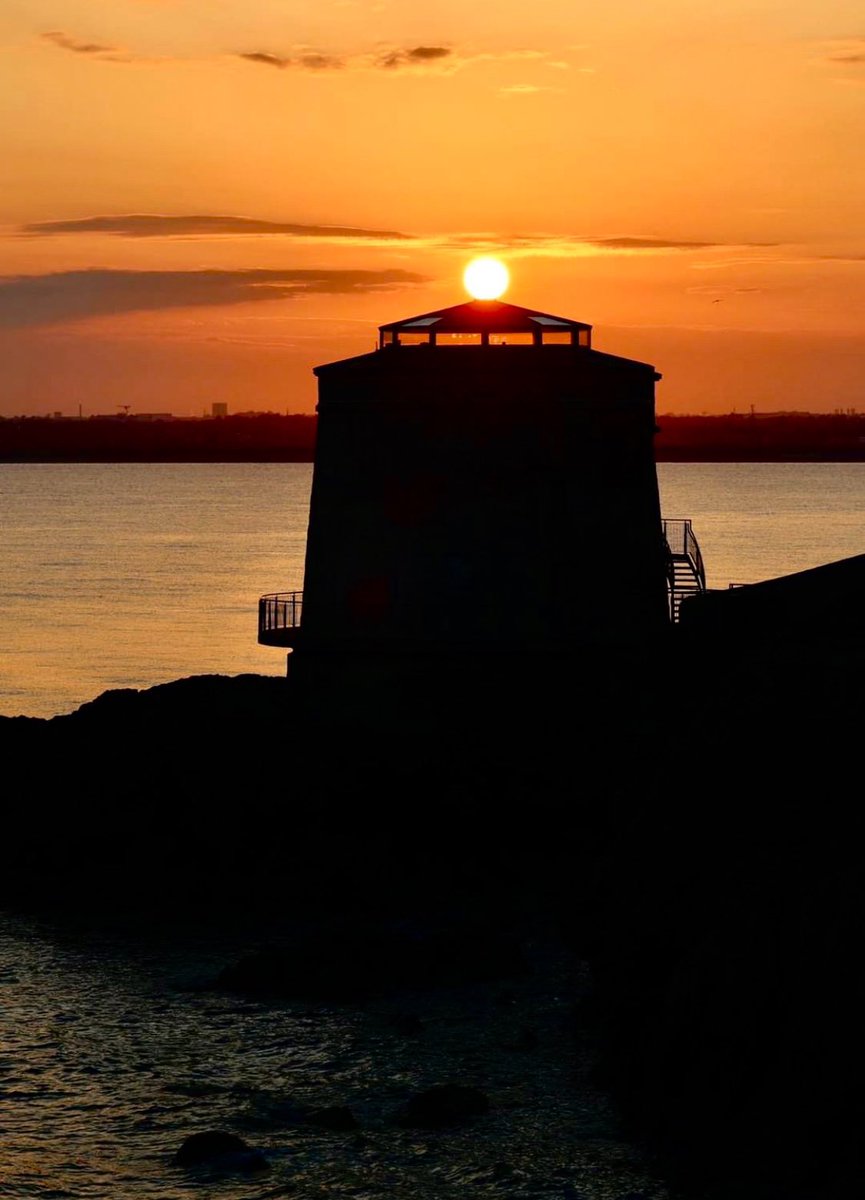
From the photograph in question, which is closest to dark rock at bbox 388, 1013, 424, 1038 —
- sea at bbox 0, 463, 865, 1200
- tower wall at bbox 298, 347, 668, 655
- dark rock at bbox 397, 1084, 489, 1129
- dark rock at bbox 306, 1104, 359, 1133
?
sea at bbox 0, 463, 865, 1200

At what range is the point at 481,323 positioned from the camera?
25.5m

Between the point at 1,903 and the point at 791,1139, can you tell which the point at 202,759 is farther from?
the point at 791,1139

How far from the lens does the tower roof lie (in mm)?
25438

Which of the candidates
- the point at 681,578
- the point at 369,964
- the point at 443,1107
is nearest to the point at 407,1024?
the point at 369,964

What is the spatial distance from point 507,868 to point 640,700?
8.66 ft

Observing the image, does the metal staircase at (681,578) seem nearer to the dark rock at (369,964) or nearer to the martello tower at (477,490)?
the martello tower at (477,490)

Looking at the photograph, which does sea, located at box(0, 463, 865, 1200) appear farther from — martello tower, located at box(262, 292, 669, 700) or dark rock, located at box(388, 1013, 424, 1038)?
martello tower, located at box(262, 292, 669, 700)

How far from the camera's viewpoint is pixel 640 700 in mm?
23078

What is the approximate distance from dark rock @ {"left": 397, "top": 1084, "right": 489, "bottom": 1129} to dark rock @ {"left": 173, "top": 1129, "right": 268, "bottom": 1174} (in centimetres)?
134

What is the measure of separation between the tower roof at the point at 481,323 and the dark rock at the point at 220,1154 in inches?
537

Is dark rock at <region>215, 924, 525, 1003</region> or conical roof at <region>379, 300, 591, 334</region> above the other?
conical roof at <region>379, 300, 591, 334</region>

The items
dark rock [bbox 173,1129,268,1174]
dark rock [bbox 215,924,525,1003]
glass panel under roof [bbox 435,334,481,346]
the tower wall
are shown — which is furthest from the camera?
glass panel under roof [bbox 435,334,481,346]

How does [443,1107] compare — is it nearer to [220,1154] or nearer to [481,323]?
[220,1154]

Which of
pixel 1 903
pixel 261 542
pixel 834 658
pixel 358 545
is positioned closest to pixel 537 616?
pixel 358 545
